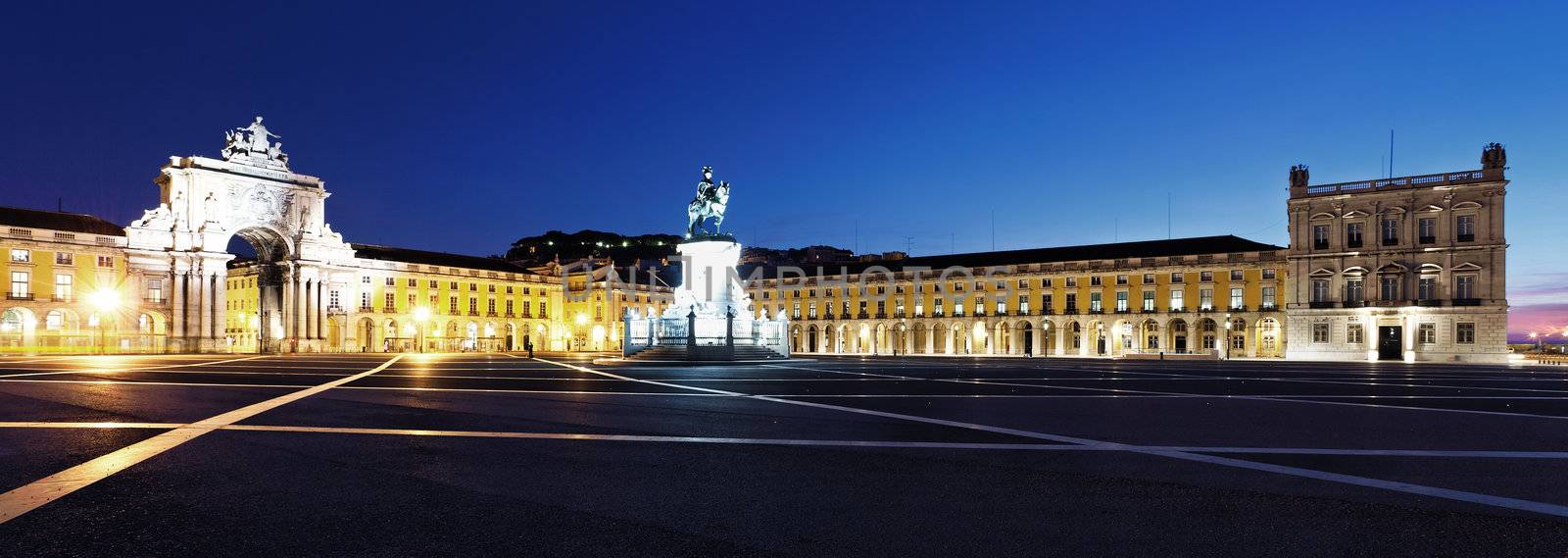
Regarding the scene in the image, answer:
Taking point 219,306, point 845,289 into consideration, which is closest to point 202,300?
point 219,306

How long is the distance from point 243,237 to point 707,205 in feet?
168

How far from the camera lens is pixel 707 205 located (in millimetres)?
38719

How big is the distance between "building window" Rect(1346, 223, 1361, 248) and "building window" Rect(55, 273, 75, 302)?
3415 inches

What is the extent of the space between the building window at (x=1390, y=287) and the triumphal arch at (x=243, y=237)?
77.3m

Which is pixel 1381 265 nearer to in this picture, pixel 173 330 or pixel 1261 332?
pixel 1261 332

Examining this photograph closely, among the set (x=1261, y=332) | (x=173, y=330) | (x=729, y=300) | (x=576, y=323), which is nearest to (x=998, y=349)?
(x=1261, y=332)

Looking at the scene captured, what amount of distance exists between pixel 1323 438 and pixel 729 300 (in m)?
29.3

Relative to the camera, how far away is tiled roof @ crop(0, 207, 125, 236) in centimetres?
6009

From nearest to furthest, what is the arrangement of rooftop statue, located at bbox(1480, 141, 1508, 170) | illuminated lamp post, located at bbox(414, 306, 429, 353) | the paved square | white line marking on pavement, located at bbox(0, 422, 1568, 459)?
the paved square → white line marking on pavement, located at bbox(0, 422, 1568, 459) → rooftop statue, located at bbox(1480, 141, 1508, 170) → illuminated lamp post, located at bbox(414, 306, 429, 353)

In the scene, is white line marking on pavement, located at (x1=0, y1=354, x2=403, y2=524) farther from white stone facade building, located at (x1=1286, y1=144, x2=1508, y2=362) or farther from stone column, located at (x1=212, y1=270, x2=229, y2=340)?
white stone facade building, located at (x1=1286, y1=144, x2=1508, y2=362)

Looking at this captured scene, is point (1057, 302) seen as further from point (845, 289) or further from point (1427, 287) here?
point (1427, 287)

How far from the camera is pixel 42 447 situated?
31.2 feet

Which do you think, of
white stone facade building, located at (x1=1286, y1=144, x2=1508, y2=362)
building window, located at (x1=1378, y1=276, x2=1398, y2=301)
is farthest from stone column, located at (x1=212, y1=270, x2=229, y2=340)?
building window, located at (x1=1378, y1=276, x2=1398, y2=301)

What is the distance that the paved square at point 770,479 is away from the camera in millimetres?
5574
